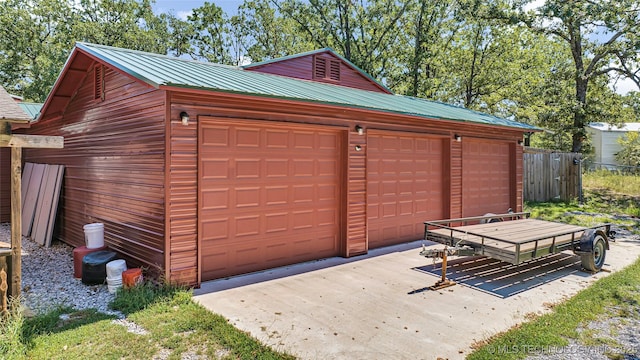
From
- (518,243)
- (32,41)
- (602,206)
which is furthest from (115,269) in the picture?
(32,41)

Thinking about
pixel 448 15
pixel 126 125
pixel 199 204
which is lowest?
pixel 199 204

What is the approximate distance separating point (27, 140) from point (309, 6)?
23.3 metres

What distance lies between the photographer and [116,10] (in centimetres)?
2547

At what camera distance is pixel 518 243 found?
572 centimetres

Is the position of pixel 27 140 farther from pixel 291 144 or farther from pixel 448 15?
pixel 448 15

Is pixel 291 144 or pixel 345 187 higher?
pixel 291 144

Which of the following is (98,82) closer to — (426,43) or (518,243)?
(518,243)

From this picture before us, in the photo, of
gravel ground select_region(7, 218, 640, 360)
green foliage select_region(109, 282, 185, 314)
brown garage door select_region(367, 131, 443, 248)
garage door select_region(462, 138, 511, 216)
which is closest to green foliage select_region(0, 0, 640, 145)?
garage door select_region(462, 138, 511, 216)

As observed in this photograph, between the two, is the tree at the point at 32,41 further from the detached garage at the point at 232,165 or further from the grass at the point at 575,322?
the grass at the point at 575,322

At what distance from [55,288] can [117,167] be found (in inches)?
82.9

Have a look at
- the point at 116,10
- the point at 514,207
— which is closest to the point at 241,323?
the point at 514,207

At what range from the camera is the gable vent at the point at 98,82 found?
730 centimetres

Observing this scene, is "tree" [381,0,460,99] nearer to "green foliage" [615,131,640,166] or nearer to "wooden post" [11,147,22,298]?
"green foliage" [615,131,640,166]

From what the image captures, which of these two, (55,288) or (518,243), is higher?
(518,243)
